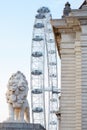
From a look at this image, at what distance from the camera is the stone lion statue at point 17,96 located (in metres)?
39.3

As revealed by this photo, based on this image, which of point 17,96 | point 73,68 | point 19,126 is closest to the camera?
point 19,126

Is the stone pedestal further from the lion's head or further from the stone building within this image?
the stone building

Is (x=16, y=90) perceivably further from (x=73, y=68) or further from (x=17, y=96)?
(x=73, y=68)

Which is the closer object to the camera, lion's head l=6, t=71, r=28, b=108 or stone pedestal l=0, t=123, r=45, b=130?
stone pedestal l=0, t=123, r=45, b=130

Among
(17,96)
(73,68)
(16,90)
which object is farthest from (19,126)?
(73,68)

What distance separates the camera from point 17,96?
3953 cm

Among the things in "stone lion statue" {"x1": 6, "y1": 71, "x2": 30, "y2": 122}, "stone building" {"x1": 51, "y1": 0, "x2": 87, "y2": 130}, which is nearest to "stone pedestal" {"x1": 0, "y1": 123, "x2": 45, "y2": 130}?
"stone lion statue" {"x1": 6, "y1": 71, "x2": 30, "y2": 122}

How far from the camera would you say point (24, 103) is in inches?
1565

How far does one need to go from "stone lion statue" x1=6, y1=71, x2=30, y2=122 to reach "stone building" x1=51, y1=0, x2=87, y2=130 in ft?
13.5

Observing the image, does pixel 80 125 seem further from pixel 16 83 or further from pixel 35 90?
pixel 35 90

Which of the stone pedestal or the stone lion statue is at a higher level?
the stone lion statue

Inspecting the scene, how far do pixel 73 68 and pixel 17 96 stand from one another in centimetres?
694

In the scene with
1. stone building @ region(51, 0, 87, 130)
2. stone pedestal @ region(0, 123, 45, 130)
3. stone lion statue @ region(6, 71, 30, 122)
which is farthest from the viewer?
stone building @ region(51, 0, 87, 130)

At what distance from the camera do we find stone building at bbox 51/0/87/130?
1574 inches
